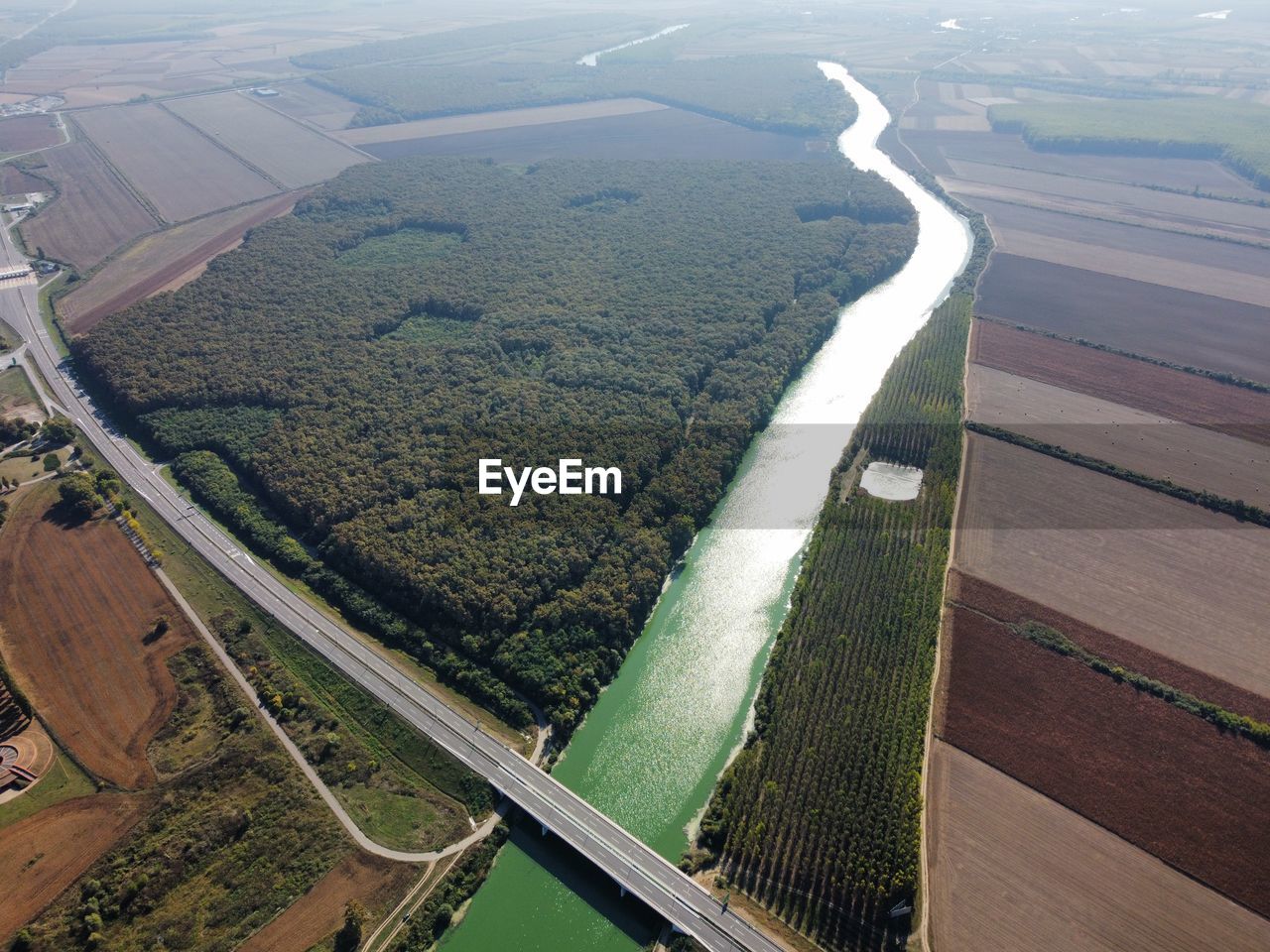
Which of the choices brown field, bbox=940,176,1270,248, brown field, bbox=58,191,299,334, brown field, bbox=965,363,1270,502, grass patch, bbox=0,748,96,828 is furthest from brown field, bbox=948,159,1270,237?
grass patch, bbox=0,748,96,828

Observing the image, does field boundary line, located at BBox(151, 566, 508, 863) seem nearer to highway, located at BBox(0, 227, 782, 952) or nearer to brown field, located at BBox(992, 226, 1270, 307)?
highway, located at BBox(0, 227, 782, 952)

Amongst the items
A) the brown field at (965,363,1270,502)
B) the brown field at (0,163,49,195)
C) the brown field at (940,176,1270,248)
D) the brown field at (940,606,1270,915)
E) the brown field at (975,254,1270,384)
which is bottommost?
the brown field at (940,606,1270,915)

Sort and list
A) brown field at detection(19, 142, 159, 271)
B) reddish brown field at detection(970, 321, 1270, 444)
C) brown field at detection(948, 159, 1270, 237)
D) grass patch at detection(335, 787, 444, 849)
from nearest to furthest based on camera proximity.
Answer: grass patch at detection(335, 787, 444, 849) → reddish brown field at detection(970, 321, 1270, 444) → brown field at detection(19, 142, 159, 271) → brown field at detection(948, 159, 1270, 237)

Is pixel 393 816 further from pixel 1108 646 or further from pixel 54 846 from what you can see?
pixel 1108 646

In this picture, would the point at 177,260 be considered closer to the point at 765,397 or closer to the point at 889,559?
the point at 765,397

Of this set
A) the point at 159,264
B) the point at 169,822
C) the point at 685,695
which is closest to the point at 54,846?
the point at 169,822

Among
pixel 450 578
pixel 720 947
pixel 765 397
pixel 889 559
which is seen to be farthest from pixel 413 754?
pixel 765 397

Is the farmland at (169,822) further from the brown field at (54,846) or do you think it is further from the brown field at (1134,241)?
the brown field at (1134,241)
